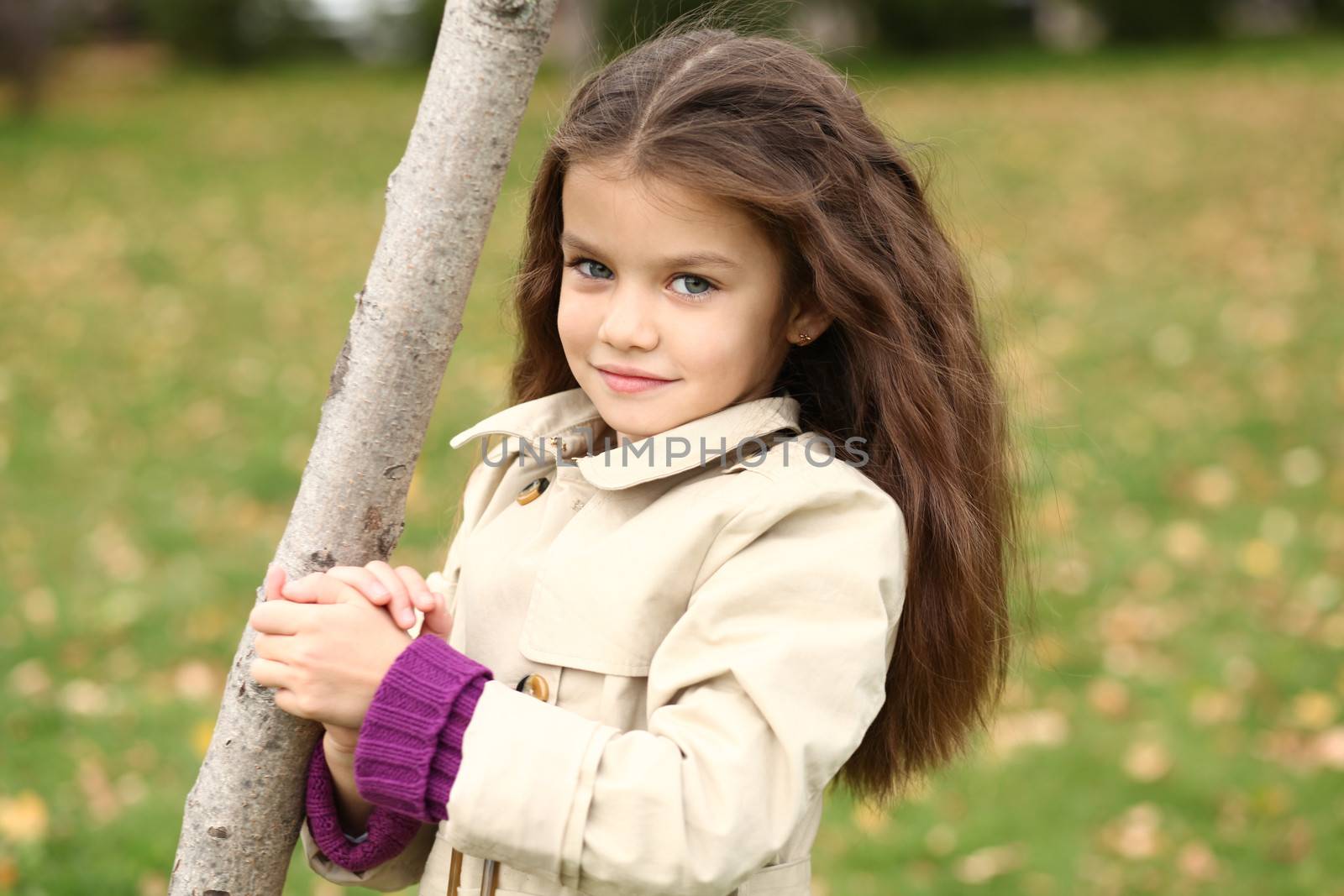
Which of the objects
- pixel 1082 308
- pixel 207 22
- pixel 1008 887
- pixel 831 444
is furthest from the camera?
pixel 207 22

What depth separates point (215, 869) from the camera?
1.58 m

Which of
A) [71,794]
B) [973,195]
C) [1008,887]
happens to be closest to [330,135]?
[973,195]

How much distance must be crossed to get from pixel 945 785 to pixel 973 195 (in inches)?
293

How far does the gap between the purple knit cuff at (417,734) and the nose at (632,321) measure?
40 centimetres

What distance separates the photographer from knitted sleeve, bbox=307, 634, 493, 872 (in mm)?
1427

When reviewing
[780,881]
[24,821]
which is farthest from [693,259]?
[24,821]

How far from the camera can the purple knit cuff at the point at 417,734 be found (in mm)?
1427

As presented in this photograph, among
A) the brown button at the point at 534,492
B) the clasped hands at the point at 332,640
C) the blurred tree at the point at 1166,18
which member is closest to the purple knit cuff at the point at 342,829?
the clasped hands at the point at 332,640

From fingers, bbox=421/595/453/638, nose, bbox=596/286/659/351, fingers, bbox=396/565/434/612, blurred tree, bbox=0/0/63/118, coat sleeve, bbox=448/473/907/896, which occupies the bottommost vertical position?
coat sleeve, bbox=448/473/907/896

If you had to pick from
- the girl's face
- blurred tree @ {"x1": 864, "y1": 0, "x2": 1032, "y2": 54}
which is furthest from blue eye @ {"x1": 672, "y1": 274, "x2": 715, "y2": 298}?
blurred tree @ {"x1": 864, "y1": 0, "x2": 1032, "y2": 54}

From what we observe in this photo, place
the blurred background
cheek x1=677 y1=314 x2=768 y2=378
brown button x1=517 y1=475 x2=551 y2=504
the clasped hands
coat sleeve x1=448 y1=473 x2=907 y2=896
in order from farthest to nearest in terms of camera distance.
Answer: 1. the blurred background
2. brown button x1=517 y1=475 x2=551 y2=504
3. cheek x1=677 y1=314 x2=768 y2=378
4. the clasped hands
5. coat sleeve x1=448 y1=473 x2=907 y2=896

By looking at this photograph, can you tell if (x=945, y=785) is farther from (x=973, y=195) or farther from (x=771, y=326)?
(x=973, y=195)

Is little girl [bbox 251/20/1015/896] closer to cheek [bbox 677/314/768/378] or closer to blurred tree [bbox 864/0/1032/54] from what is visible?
cheek [bbox 677/314/768/378]

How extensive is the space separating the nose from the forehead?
5cm
